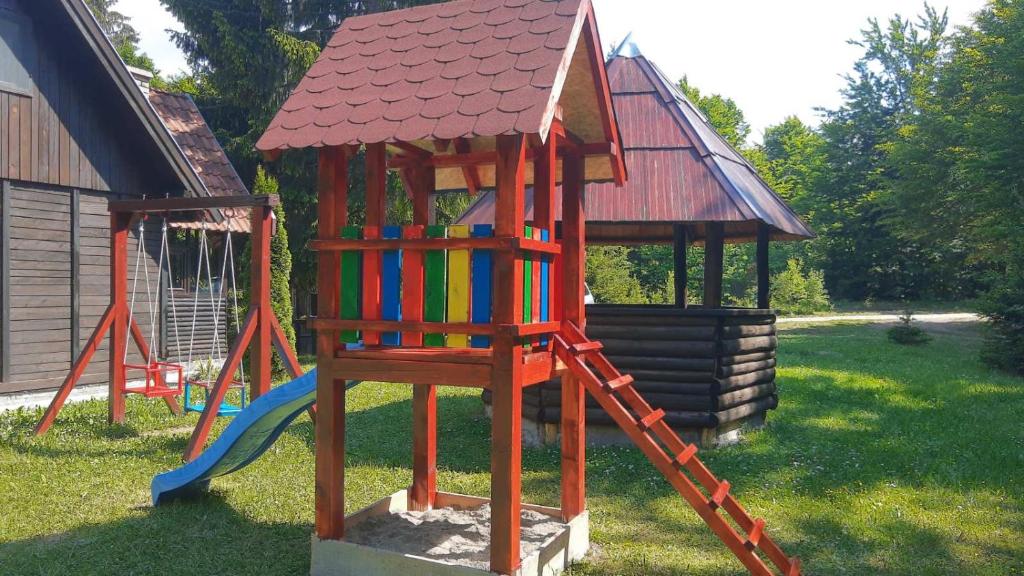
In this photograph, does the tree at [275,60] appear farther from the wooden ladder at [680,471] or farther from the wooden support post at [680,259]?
the wooden ladder at [680,471]

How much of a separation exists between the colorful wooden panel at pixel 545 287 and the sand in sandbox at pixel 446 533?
1.28 m

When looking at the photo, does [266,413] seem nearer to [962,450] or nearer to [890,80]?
[962,450]

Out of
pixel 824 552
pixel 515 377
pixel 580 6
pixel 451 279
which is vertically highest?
pixel 580 6

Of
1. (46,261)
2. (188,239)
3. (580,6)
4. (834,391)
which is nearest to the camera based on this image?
(580,6)

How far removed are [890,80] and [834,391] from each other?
1333 inches

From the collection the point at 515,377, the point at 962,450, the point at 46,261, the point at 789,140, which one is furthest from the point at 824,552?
the point at 789,140

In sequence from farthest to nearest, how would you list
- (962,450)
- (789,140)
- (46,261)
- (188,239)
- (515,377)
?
(789,140)
(188,239)
(46,261)
(962,450)
(515,377)

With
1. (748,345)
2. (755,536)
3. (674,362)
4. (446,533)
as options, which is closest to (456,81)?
(446,533)

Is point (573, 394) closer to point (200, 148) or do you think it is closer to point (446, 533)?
point (446, 533)

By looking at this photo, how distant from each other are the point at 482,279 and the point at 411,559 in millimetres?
1631

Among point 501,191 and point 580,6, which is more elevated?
point 580,6

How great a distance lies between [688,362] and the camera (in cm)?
812

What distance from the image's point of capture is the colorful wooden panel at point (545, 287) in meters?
4.70

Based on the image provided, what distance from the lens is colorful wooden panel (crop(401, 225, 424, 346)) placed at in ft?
14.5
